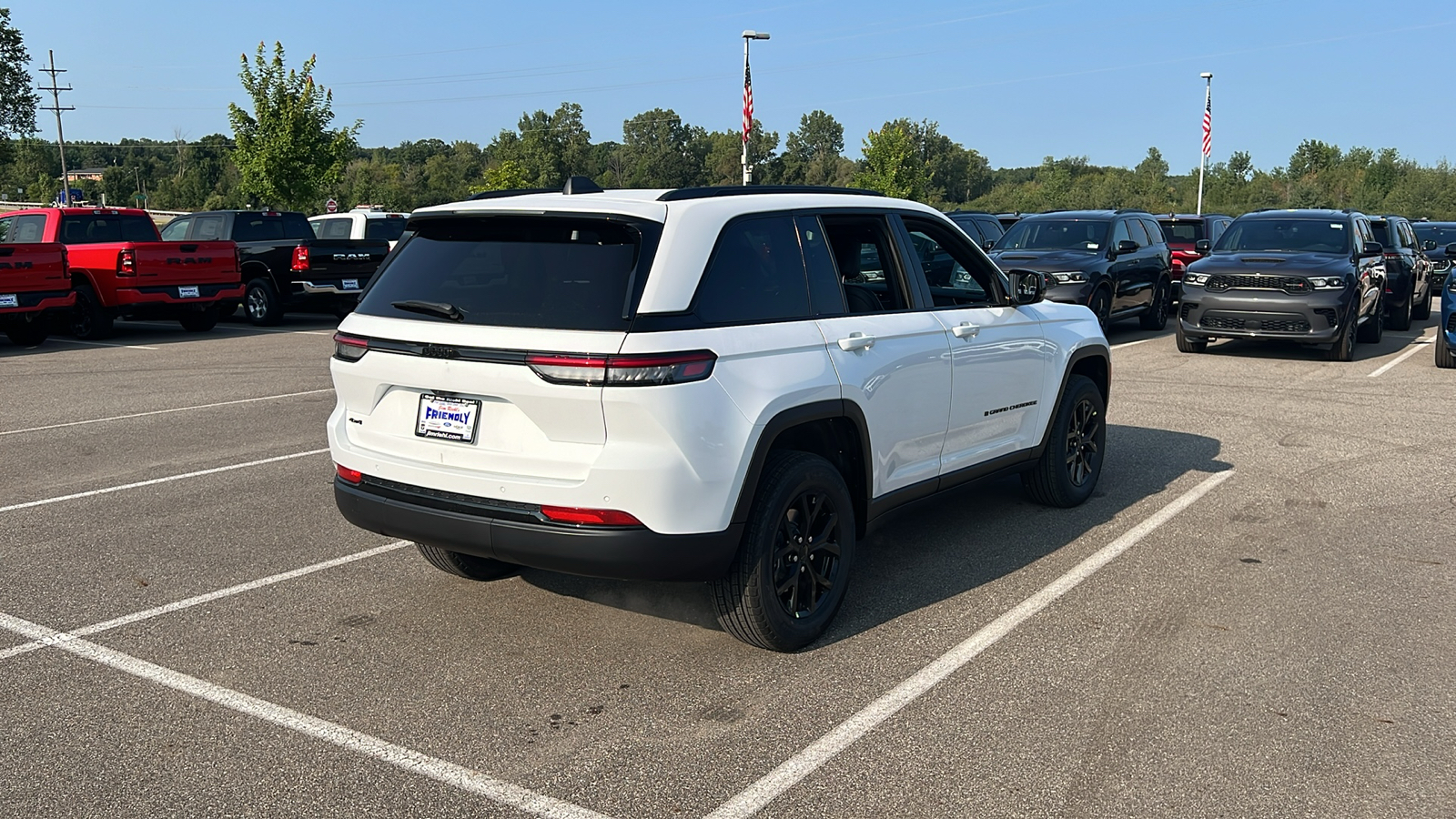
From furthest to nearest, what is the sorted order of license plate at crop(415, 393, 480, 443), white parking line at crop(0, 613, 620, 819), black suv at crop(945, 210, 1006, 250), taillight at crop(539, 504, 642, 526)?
black suv at crop(945, 210, 1006, 250) → license plate at crop(415, 393, 480, 443) → taillight at crop(539, 504, 642, 526) → white parking line at crop(0, 613, 620, 819)

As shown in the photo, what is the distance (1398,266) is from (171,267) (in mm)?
18335

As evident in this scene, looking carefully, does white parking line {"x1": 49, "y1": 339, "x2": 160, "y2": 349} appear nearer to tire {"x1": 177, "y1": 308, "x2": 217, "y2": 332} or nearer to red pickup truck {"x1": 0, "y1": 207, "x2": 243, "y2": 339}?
red pickup truck {"x1": 0, "y1": 207, "x2": 243, "y2": 339}

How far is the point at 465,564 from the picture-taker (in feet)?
18.1

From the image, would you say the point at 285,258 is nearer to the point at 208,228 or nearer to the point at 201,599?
the point at 208,228

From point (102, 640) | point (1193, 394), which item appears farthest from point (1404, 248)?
point (102, 640)

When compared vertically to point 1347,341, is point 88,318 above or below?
above

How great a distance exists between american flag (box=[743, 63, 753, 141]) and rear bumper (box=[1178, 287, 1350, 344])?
23.1 meters

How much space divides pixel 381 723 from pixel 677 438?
1.36m

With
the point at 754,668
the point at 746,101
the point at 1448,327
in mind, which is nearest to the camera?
the point at 754,668

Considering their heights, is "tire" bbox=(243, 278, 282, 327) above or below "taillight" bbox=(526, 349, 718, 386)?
below

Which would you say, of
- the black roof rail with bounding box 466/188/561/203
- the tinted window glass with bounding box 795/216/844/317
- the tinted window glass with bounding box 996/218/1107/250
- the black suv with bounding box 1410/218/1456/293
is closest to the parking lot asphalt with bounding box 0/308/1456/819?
the tinted window glass with bounding box 795/216/844/317

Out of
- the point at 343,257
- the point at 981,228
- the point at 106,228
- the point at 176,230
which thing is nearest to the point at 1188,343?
the point at 981,228

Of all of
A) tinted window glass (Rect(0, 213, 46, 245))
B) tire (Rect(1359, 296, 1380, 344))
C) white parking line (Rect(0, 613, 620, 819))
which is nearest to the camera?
white parking line (Rect(0, 613, 620, 819))

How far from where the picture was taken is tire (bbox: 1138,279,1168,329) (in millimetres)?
18938
